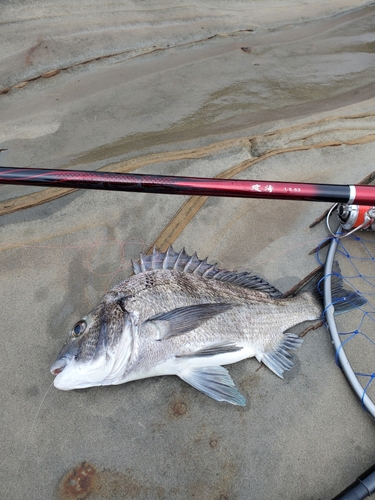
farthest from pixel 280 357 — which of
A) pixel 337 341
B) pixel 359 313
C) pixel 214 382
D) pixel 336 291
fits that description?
pixel 359 313

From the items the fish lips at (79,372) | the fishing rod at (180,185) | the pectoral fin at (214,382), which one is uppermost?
the fishing rod at (180,185)

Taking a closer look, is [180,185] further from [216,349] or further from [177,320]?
[216,349]

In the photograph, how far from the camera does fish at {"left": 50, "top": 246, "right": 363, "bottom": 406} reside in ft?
7.32

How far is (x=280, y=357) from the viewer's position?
2533 mm

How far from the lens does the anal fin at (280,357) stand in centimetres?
251

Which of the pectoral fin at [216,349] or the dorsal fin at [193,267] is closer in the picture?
the pectoral fin at [216,349]

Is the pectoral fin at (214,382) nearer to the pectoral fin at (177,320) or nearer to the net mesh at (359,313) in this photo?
the pectoral fin at (177,320)

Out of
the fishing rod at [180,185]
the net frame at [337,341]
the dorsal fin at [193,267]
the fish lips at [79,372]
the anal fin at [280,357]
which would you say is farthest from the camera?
the dorsal fin at [193,267]

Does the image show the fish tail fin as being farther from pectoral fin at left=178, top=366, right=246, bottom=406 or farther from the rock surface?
pectoral fin at left=178, top=366, right=246, bottom=406

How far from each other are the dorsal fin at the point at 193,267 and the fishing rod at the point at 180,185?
29.9 inches

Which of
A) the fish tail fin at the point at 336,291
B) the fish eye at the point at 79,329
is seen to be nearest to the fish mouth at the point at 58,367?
the fish eye at the point at 79,329

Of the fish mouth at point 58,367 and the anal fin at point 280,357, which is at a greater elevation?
the fish mouth at point 58,367

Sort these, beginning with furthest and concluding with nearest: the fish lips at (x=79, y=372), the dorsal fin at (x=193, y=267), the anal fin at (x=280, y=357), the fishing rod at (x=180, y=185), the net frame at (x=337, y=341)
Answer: the dorsal fin at (x=193, y=267) < the anal fin at (x=280, y=357) < the net frame at (x=337, y=341) < the fish lips at (x=79, y=372) < the fishing rod at (x=180, y=185)

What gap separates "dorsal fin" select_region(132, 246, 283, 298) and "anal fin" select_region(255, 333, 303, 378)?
37 centimetres
